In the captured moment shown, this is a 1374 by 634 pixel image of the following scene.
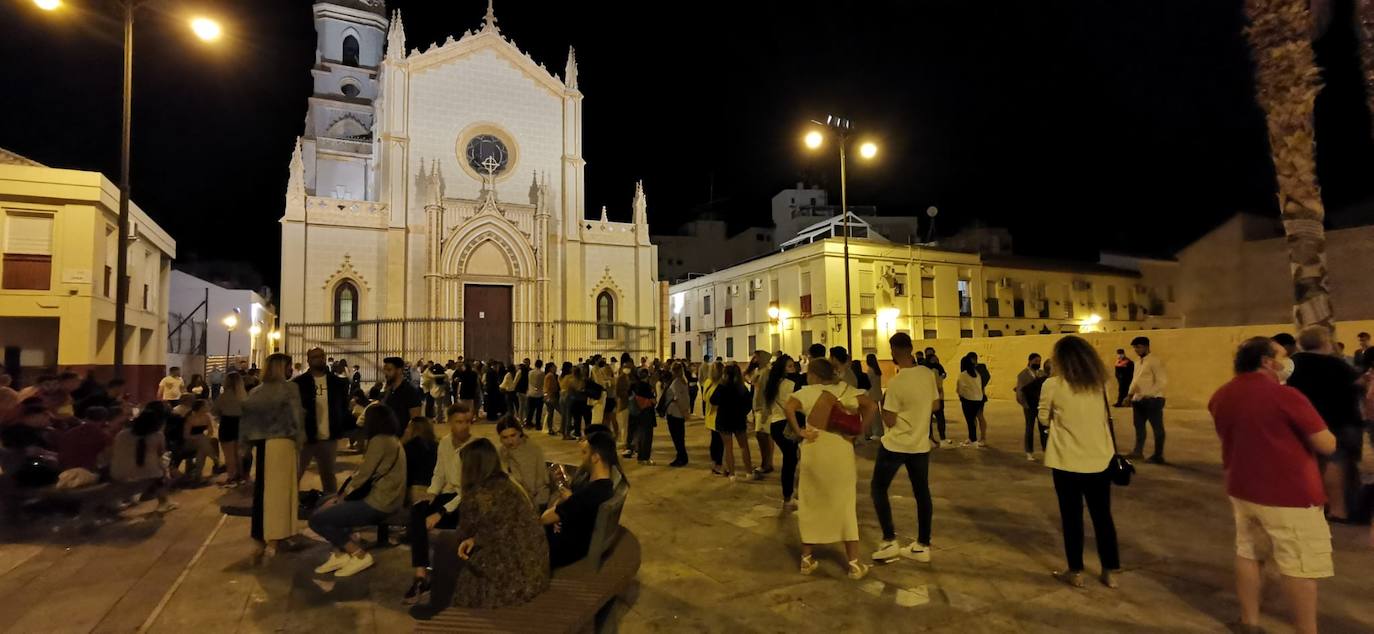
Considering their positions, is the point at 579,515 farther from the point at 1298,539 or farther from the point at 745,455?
the point at 745,455

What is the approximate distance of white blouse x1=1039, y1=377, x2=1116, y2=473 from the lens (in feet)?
14.7

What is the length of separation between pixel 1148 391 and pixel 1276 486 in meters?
6.03

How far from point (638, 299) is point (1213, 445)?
2307 cm

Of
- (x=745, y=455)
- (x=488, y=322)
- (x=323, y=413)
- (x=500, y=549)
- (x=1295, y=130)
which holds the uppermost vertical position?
(x=1295, y=130)

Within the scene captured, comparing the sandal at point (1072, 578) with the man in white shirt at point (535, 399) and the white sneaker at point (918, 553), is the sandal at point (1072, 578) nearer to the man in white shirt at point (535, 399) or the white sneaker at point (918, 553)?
the white sneaker at point (918, 553)

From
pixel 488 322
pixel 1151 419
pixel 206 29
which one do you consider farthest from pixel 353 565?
pixel 488 322

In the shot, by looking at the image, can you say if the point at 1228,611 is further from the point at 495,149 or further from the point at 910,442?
the point at 495,149

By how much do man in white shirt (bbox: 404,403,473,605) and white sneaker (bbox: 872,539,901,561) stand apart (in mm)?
3232

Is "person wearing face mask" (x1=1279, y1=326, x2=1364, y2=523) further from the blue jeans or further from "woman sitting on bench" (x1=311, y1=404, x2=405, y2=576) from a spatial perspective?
the blue jeans

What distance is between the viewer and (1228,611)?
165 inches

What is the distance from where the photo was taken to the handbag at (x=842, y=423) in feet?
16.1

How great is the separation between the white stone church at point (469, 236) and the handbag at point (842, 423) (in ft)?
76.3

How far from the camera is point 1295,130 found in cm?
1061

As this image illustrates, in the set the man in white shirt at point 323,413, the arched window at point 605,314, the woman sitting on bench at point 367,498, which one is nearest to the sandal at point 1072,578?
the woman sitting on bench at point 367,498
